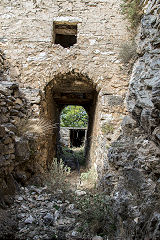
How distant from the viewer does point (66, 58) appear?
472cm

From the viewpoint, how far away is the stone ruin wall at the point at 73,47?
464cm

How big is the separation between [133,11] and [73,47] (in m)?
1.78

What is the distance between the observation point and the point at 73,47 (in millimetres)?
4770

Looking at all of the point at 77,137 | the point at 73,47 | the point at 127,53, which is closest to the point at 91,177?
the point at 127,53

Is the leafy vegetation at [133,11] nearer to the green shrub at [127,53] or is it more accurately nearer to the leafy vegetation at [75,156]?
the green shrub at [127,53]

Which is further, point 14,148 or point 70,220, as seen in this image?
point 14,148

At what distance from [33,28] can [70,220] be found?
14.7 feet

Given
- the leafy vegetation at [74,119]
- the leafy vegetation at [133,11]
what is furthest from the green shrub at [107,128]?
the leafy vegetation at [74,119]

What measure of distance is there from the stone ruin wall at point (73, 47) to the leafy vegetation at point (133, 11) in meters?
0.16

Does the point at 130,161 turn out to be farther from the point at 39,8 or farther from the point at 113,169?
the point at 39,8

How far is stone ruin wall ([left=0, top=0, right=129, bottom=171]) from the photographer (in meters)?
4.64

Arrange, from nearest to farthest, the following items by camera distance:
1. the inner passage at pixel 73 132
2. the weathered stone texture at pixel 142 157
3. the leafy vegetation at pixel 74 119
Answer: the weathered stone texture at pixel 142 157, the inner passage at pixel 73 132, the leafy vegetation at pixel 74 119

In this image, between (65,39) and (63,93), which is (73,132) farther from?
(65,39)

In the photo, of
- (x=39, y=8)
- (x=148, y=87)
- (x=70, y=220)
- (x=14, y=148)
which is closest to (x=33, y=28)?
(x=39, y=8)
